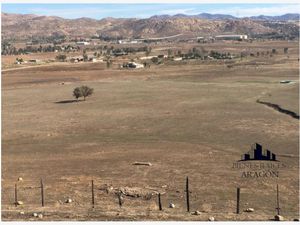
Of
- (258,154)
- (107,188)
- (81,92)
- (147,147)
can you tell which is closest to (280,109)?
(258,154)

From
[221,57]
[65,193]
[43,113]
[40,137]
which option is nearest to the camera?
[65,193]

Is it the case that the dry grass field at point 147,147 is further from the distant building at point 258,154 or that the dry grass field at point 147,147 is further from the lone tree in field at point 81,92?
the lone tree in field at point 81,92

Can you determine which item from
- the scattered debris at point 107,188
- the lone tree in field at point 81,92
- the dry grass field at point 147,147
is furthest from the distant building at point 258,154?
the lone tree in field at point 81,92

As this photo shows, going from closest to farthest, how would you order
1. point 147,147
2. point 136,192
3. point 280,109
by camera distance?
point 136,192 < point 147,147 < point 280,109

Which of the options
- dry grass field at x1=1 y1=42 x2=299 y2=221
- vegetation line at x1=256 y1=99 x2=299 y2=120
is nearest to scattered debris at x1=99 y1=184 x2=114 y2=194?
dry grass field at x1=1 y1=42 x2=299 y2=221

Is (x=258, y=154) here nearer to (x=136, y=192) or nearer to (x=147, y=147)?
(x=147, y=147)

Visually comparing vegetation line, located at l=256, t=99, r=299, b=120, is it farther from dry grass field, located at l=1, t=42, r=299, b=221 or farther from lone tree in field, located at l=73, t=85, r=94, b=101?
lone tree in field, located at l=73, t=85, r=94, b=101

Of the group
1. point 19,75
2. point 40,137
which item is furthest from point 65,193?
point 19,75

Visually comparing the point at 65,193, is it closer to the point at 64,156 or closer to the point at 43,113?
the point at 64,156
